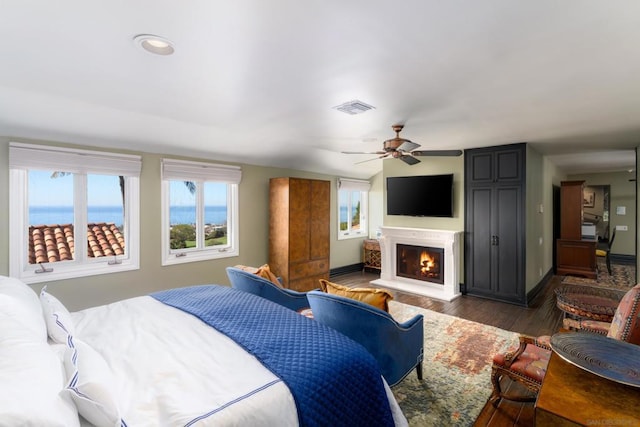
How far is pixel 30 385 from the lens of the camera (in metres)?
1.04

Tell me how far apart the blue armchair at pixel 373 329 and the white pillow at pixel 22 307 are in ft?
5.21

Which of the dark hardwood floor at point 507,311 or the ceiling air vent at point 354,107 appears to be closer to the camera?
the ceiling air vent at point 354,107

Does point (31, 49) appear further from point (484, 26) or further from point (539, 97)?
point (539, 97)

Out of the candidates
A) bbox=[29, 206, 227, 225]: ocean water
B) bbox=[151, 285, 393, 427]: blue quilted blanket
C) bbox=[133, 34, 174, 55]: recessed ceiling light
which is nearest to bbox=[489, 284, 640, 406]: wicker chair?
bbox=[151, 285, 393, 427]: blue quilted blanket

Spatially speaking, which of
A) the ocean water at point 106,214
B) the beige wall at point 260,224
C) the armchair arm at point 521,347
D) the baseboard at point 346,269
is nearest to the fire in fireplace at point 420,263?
the beige wall at point 260,224

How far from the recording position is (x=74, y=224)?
3684mm

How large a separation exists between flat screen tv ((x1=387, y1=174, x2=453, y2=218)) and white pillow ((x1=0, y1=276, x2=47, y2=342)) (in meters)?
5.14

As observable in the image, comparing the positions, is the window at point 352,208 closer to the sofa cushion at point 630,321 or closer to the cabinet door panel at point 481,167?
the cabinet door panel at point 481,167

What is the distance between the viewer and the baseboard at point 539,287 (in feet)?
15.9

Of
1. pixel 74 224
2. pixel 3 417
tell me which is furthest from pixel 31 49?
pixel 74 224

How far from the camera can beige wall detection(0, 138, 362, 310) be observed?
3.46 meters

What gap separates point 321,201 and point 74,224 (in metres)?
3.55

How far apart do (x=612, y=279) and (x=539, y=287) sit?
202cm

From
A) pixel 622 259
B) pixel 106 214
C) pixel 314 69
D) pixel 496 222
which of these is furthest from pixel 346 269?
pixel 622 259
